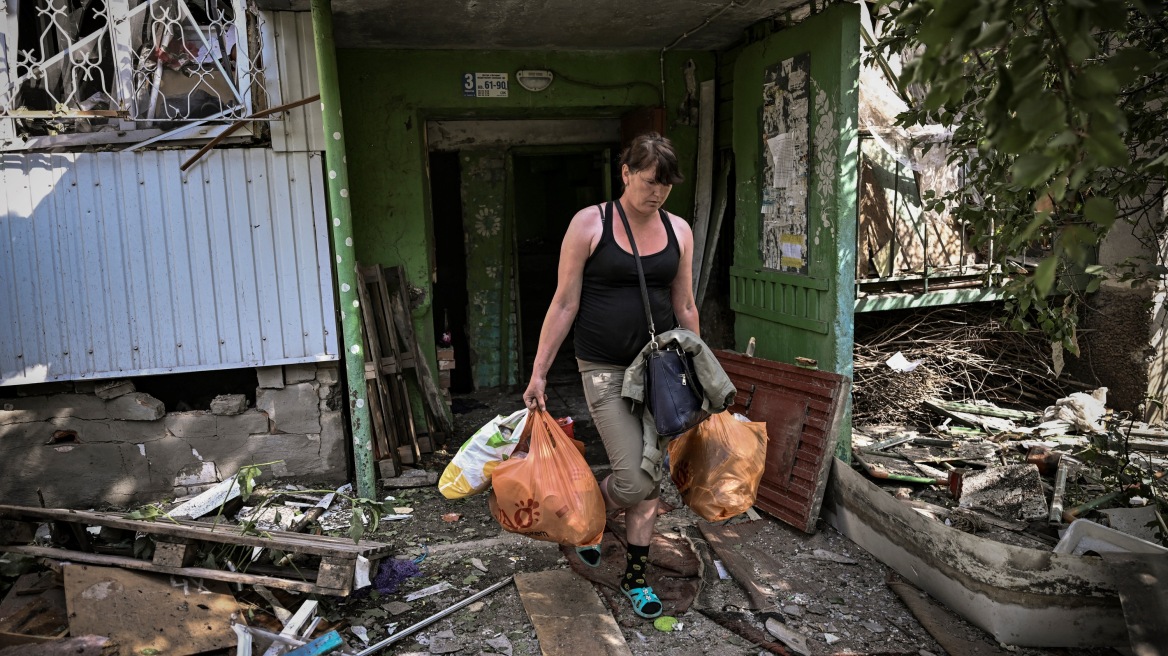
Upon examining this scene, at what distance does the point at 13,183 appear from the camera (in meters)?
4.90

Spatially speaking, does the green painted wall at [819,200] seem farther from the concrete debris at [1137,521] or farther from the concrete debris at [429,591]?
the concrete debris at [429,591]

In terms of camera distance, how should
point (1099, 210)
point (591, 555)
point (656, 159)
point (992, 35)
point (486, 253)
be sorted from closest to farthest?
point (992, 35), point (1099, 210), point (656, 159), point (591, 555), point (486, 253)

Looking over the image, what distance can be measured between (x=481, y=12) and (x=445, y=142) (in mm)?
2355

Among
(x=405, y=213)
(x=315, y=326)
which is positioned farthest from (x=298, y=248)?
(x=405, y=213)

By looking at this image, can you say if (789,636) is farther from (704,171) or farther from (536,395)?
(704,171)

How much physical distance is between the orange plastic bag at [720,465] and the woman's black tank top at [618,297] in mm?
556

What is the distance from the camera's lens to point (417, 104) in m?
6.01

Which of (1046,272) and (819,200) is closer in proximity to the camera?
(1046,272)

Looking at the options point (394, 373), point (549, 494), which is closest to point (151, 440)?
point (394, 373)

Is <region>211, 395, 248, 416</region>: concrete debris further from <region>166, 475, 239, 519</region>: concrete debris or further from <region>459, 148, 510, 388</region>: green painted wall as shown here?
<region>459, 148, 510, 388</region>: green painted wall

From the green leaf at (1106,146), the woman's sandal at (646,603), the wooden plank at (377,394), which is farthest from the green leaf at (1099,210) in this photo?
the wooden plank at (377,394)

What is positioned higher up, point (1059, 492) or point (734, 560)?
point (1059, 492)

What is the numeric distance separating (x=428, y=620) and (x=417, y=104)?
3811 mm

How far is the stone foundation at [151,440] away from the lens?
16.9 ft
